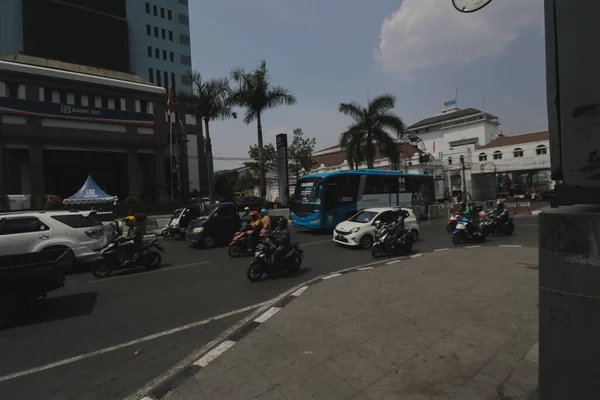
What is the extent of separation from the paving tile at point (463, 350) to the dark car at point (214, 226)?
10474mm

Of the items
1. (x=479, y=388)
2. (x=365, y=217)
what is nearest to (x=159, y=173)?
(x=365, y=217)

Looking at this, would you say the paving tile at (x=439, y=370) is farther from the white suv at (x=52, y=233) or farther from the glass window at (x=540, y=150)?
the glass window at (x=540, y=150)

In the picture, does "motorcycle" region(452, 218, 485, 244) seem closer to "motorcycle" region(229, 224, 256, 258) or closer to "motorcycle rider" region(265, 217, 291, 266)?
"motorcycle rider" region(265, 217, 291, 266)

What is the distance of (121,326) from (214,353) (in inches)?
87.1

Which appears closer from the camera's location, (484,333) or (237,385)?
(237,385)

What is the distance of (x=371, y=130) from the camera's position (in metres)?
26.7

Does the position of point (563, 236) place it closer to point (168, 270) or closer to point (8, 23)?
point (168, 270)

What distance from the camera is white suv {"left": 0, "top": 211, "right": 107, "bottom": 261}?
8656 millimetres

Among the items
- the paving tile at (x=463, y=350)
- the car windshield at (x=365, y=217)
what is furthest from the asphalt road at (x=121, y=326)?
the paving tile at (x=463, y=350)

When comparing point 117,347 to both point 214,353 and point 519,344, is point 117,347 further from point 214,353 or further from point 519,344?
point 519,344

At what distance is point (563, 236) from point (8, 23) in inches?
2073

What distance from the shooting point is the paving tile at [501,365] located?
3.32 m

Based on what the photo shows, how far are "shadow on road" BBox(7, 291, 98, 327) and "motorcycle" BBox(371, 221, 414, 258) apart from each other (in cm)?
735

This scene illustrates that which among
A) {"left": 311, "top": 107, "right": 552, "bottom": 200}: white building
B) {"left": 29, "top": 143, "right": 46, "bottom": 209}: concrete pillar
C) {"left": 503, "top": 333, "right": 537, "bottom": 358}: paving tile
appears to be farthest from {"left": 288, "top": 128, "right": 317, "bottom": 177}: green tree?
{"left": 503, "top": 333, "right": 537, "bottom": 358}: paving tile
